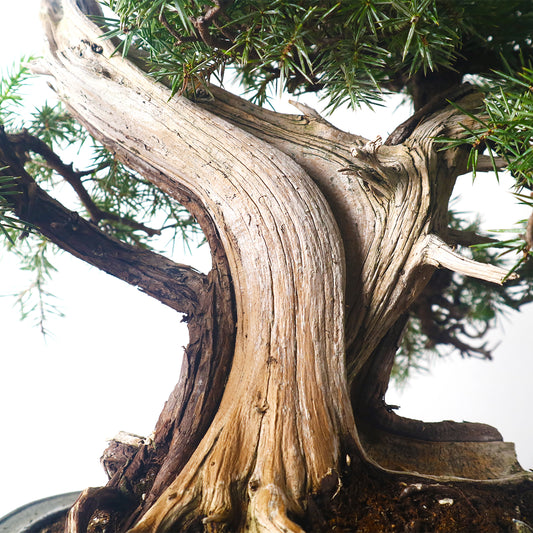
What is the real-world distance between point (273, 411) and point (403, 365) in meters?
0.87

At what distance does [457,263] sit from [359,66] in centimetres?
32

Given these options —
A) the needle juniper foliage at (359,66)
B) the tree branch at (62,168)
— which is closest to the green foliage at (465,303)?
the needle juniper foliage at (359,66)

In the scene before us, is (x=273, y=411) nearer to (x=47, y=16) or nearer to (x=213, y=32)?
(x=213, y=32)

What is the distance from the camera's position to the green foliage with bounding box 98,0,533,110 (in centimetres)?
64

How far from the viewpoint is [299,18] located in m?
0.69

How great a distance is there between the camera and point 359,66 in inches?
28.5

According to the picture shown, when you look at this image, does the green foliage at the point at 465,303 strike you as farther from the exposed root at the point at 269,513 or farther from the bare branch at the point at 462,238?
the exposed root at the point at 269,513

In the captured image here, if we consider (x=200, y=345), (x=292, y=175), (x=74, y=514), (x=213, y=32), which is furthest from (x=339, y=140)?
(x=74, y=514)

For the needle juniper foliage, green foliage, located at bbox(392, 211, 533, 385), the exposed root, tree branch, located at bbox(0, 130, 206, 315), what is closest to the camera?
the exposed root

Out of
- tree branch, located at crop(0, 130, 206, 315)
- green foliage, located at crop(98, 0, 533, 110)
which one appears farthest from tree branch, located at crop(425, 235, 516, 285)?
tree branch, located at crop(0, 130, 206, 315)

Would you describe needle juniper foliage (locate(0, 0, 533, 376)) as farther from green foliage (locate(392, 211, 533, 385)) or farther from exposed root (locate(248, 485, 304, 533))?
exposed root (locate(248, 485, 304, 533))

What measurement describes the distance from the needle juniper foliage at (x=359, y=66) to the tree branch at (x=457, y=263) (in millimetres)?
42

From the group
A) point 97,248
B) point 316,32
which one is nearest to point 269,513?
point 97,248

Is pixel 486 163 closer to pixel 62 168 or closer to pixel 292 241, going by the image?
pixel 292 241
